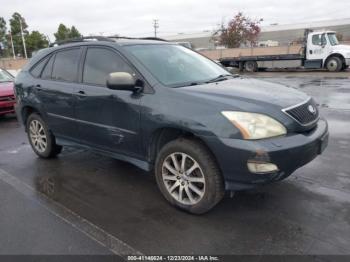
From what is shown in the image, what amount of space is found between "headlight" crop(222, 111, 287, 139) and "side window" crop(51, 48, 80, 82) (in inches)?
95.8

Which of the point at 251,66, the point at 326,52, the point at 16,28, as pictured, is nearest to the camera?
the point at 326,52

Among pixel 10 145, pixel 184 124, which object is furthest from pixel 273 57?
pixel 184 124

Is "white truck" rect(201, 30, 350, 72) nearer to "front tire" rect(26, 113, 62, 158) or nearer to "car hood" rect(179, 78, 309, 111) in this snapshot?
"car hood" rect(179, 78, 309, 111)

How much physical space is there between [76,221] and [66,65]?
234cm

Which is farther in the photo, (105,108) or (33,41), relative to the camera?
(33,41)

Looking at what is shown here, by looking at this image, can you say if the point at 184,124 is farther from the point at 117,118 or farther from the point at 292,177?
the point at 292,177

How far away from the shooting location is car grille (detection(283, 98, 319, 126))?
332 centimetres

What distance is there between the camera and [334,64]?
64.7ft

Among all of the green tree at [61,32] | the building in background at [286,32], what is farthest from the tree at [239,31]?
the green tree at [61,32]

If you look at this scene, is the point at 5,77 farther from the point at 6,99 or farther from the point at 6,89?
the point at 6,99

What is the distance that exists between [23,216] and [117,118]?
4.73 feet

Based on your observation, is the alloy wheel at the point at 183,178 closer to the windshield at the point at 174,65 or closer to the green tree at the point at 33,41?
the windshield at the point at 174,65

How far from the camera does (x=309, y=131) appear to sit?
3459mm

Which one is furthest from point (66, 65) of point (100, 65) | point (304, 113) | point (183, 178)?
point (304, 113)
